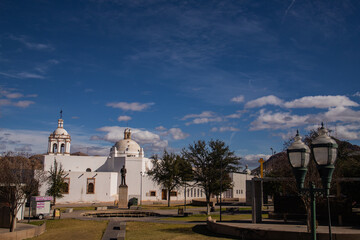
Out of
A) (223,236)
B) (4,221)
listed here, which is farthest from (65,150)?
(223,236)

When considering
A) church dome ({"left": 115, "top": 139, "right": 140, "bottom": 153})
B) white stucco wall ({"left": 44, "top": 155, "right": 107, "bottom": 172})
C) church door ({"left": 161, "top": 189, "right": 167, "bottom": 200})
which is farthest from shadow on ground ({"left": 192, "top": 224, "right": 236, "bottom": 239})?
church dome ({"left": 115, "top": 139, "right": 140, "bottom": 153})

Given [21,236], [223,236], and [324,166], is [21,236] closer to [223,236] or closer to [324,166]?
[223,236]

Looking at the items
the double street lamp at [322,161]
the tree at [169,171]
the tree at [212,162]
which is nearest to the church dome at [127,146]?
the tree at [169,171]

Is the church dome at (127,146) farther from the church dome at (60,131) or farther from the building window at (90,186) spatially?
the building window at (90,186)

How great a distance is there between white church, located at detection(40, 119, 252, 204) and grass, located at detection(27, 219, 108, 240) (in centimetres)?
2741

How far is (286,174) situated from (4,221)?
78.7 ft

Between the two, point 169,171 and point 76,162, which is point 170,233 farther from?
point 76,162

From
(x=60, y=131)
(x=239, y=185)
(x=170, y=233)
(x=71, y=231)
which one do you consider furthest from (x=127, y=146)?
(x=170, y=233)

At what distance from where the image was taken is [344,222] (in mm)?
24844

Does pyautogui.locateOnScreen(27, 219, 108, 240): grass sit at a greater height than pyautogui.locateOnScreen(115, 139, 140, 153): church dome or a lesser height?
lesser

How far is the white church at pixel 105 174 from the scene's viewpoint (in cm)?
5538

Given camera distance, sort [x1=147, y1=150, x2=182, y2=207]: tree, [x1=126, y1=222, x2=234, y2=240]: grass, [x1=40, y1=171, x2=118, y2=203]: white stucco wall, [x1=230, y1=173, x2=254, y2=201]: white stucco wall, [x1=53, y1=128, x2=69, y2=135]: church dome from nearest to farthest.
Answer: [x1=126, y1=222, x2=234, y2=240]: grass → [x1=147, y1=150, x2=182, y2=207]: tree → [x1=40, y1=171, x2=118, y2=203]: white stucco wall → [x1=53, y1=128, x2=69, y2=135]: church dome → [x1=230, y1=173, x2=254, y2=201]: white stucco wall

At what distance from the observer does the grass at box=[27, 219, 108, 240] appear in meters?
19.1

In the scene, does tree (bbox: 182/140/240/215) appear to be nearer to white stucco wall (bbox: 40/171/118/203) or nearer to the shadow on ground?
the shadow on ground
